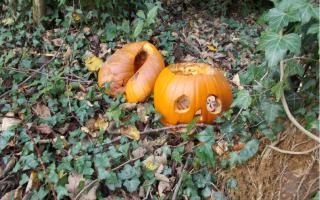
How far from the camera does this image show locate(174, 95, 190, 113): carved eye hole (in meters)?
2.73

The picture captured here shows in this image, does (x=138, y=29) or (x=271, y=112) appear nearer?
(x=271, y=112)

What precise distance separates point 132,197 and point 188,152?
46cm

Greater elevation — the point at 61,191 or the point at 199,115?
the point at 199,115

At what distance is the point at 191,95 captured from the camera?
267 cm

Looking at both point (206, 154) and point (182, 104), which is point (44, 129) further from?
point (206, 154)

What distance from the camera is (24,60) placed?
358 cm

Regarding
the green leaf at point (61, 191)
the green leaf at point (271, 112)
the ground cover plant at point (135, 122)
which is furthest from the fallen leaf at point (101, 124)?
the green leaf at point (271, 112)

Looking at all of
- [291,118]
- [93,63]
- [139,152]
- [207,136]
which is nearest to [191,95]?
[207,136]

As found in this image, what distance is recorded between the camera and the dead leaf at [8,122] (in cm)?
279

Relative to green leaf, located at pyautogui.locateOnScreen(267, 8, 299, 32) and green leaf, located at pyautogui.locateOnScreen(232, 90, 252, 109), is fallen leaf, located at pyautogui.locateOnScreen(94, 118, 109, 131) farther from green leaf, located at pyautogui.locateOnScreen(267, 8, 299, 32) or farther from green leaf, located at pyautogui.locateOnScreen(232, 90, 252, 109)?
green leaf, located at pyautogui.locateOnScreen(267, 8, 299, 32)

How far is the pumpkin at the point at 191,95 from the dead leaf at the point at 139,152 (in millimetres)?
318

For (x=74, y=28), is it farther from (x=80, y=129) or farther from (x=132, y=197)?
(x=132, y=197)

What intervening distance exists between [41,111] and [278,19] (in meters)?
1.88

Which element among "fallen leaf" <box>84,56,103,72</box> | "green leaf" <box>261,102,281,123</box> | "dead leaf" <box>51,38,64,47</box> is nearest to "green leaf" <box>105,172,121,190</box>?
"green leaf" <box>261,102,281,123</box>
